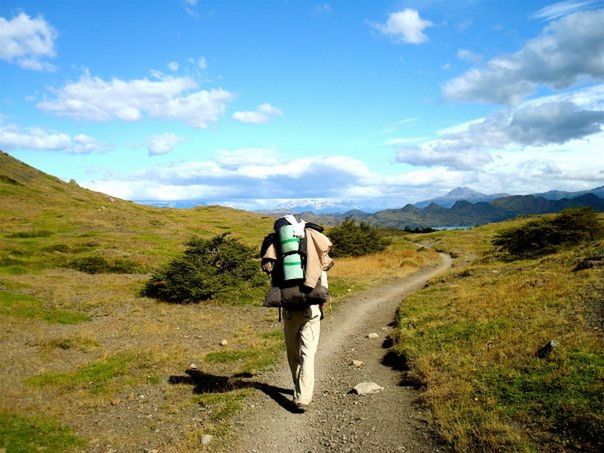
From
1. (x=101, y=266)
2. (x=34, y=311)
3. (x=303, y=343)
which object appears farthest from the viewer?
(x=101, y=266)

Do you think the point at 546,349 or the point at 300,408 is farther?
the point at 546,349

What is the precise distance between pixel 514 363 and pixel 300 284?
5.23 metres

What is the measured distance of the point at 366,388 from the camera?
32.8ft

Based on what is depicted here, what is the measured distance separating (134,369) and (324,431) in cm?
738

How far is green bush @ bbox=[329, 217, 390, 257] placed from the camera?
45500mm

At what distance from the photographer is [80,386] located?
1167 cm

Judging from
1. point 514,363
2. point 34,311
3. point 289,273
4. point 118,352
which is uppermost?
point 289,273

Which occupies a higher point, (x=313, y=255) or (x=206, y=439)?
(x=313, y=255)

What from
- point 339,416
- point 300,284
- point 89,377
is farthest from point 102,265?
point 339,416

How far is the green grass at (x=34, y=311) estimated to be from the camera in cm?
1938

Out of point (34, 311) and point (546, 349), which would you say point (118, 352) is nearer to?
point (34, 311)

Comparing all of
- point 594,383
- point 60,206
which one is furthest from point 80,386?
point 60,206

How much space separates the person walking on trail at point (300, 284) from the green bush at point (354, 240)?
3566cm

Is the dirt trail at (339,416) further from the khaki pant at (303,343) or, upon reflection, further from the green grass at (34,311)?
the green grass at (34,311)
